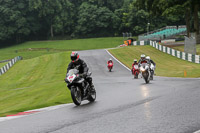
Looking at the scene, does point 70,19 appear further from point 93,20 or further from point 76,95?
point 76,95

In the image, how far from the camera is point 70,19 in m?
104

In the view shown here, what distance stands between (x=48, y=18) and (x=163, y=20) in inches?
1465

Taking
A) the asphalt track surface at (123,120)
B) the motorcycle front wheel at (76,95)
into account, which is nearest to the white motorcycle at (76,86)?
the motorcycle front wheel at (76,95)

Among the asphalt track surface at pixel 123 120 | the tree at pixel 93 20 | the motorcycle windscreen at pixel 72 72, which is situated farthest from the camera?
the tree at pixel 93 20

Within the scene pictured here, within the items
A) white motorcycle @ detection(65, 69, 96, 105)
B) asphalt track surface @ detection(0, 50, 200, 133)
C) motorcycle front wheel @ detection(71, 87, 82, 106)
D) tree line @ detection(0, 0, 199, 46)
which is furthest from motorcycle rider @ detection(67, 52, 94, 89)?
tree line @ detection(0, 0, 199, 46)

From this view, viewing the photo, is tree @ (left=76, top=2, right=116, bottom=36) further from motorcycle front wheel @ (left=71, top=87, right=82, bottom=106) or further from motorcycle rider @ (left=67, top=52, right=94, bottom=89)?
motorcycle front wheel @ (left=71, top=87, right=82, bottom=106)

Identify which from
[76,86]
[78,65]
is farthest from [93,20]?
[76,86]

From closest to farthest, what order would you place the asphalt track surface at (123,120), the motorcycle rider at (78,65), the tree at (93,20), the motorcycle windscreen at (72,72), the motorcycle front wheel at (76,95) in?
the asphalt track surface at (123,120) → the motorcycle front wheel at (76,95) → the motorcycle windscreen at (72,72) → the motorcycle rider at (78,65) → the tree at (93,20)

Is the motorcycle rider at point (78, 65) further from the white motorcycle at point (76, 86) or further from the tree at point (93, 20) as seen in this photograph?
the tree at point (93, 20)

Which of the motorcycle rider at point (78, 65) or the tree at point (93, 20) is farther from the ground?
the tree at point (93, 20)

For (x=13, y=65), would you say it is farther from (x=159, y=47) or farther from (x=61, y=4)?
(x=61, y=4)

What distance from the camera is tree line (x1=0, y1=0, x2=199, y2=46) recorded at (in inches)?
3819

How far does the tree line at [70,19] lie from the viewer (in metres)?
97.0

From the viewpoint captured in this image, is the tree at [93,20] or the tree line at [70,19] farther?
the tree at [93,20]
